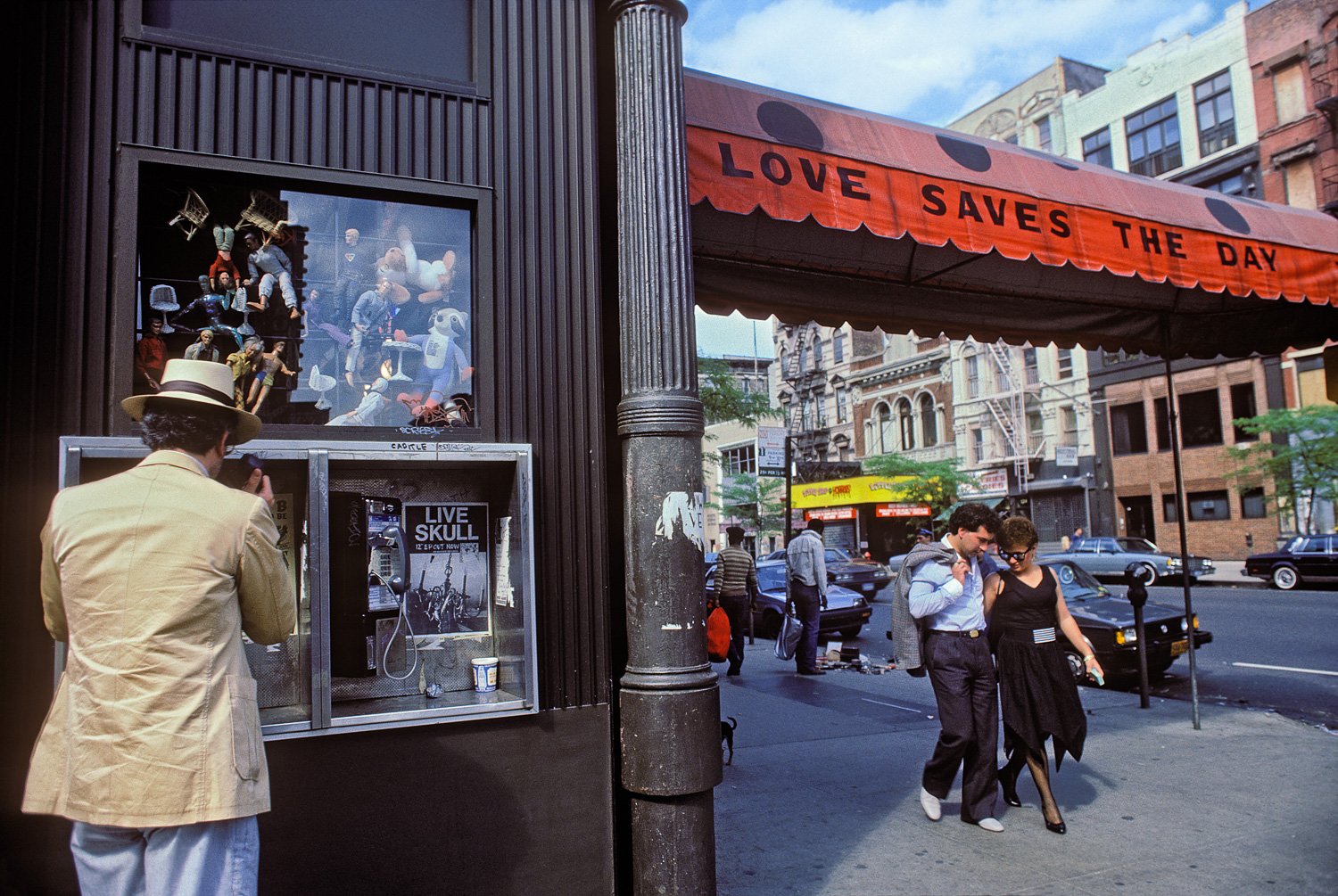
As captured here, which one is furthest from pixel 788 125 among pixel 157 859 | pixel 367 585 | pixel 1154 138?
pixel 1154 138

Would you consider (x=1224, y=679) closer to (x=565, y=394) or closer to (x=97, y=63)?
(x=565, y=394)

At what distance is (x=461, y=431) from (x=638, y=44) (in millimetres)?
1752

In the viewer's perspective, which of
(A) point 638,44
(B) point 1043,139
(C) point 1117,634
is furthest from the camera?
(B) point 1043,139

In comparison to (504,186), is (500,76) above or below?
above

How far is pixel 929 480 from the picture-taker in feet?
125

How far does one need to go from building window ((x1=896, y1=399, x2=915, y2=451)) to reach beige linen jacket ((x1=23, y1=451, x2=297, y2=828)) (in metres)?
43.8

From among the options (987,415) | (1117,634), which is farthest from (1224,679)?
(987,415)

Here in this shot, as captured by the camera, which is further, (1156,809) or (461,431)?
(1156,809)

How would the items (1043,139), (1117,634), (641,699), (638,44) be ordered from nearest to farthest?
(641,699), (638,44), (1117,634), (1043,139)

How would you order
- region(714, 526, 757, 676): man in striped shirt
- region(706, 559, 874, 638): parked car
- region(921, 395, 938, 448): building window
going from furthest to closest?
region(921, 395, 938, 448): building window < region(706, 559, 874, 638): parked car < region(714, 526, 757, 676): man in striped shirt

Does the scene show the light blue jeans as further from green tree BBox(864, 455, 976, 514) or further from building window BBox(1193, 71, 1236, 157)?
building window BBox(1193, 71, 1236, 157)

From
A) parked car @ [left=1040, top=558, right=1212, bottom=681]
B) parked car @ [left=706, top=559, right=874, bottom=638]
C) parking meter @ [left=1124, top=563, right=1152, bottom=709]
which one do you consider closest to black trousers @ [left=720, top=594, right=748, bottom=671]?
parked car @ [left=706, top=559, right=874, bottom=638]

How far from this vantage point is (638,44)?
145 inches

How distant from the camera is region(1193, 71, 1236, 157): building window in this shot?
33.3m
